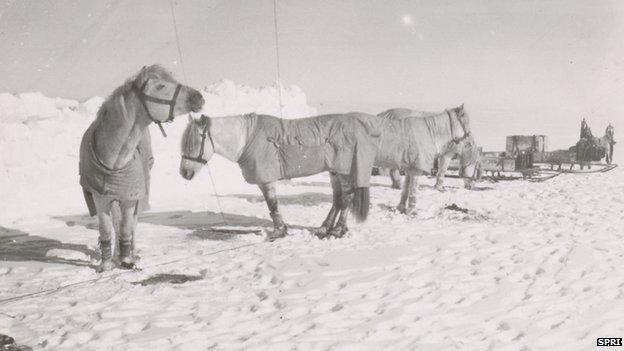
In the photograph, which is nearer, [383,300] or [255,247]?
[383,300]

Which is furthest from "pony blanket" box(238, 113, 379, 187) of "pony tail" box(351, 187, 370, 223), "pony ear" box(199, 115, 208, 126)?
"pony ear" box(199, 115, 208, 126)

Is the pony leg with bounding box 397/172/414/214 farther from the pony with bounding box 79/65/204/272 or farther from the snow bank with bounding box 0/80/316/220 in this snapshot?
the snow bank with bounding box 0/80/316/220

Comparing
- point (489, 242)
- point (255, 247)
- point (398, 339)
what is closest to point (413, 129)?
point (489, 242)

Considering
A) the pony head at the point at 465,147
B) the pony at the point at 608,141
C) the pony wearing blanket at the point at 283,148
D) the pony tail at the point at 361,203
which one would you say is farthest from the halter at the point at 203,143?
the pony at the point at 608,141

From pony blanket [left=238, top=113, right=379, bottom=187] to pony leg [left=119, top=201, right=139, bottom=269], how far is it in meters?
1.77

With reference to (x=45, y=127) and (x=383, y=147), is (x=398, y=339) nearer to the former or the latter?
(x=383, y=147)

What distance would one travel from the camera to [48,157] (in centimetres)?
1152

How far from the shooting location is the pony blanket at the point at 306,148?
6.08 meters

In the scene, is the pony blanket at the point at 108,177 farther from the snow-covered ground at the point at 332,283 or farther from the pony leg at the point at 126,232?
the snow-covered ground at the point at 332,283

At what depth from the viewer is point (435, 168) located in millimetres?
15445

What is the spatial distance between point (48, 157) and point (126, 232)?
8.30 m

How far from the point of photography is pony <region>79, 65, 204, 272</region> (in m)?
4.15

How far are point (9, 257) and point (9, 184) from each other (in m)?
5.33

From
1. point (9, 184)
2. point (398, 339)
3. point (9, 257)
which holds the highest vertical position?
point (9, 184)
